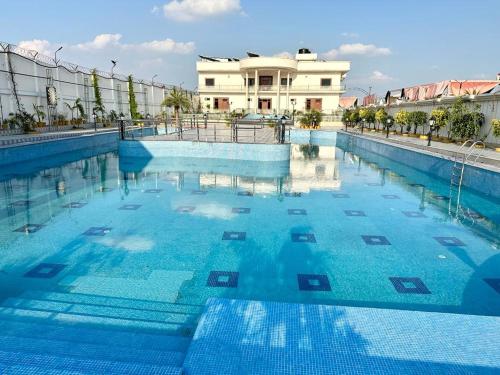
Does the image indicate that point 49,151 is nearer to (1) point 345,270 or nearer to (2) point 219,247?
(2) point 219,247

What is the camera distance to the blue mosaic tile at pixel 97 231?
5.46 meters

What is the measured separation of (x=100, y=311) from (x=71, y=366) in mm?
1518

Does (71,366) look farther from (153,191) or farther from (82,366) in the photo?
(153,191)

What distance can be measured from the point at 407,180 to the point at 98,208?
8.52m

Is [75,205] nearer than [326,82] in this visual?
Yes

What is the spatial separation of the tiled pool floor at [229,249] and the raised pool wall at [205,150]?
3.47 metres

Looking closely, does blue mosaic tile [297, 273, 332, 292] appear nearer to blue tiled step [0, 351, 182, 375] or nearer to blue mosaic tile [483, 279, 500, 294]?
blue mosaic tile [483, 279, 500, 294]

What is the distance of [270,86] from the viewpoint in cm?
3534

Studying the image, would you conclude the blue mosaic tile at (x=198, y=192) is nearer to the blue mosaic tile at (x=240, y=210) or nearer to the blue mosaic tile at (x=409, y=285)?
the blue mosaic tile at (x=240, y=210)

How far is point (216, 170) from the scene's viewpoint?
11.2m

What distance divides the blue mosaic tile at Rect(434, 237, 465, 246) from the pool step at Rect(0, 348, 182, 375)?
474 centimetres

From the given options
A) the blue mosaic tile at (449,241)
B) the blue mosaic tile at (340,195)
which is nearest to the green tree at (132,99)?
A: the blue mosaic tile at (340,195)

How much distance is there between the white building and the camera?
34406 mm

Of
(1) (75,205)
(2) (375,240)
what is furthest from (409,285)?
(1) (75,205)
